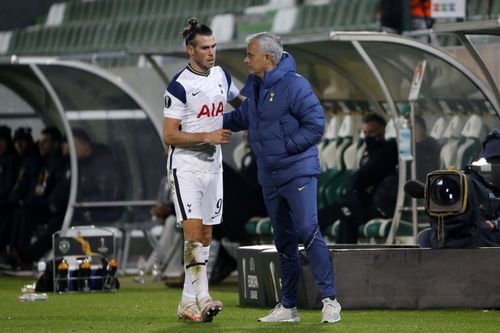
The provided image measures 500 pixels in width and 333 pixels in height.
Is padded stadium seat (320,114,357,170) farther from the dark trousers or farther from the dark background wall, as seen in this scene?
the dark background wall

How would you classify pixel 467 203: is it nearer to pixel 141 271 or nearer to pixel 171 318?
pixel 171 318

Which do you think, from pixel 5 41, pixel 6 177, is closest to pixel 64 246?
pixel 6 177

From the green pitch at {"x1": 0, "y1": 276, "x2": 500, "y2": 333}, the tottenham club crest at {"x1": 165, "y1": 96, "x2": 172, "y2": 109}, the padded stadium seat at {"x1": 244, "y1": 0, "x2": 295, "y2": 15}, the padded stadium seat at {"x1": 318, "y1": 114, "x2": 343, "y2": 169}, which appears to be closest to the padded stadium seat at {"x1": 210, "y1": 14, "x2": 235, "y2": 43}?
the padded stadium seat at {"x1": 244, "y1": 0, "x2": 295, "y2": 15}

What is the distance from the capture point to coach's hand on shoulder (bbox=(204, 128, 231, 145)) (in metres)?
9.64

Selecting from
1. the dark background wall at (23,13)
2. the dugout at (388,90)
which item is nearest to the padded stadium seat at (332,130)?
the dugout at (388,90)

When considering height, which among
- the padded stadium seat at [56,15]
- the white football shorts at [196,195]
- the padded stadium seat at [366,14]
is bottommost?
the white football shorts at [196,195]

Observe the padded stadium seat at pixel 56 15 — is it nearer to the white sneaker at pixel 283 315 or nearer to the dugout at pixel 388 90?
the dugout at pixel 388 90

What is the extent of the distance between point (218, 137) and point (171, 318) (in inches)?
58.2

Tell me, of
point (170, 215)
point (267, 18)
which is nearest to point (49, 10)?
point (267, 18)

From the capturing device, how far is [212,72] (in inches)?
394

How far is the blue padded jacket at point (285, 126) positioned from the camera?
30.4 feet

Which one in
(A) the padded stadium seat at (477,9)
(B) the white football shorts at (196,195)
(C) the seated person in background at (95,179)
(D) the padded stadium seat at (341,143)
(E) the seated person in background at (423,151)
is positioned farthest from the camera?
(A) the padded stadium seat at (477,9)

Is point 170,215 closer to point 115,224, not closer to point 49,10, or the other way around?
point 115,224

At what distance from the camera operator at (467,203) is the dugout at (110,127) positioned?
719 centimetres
